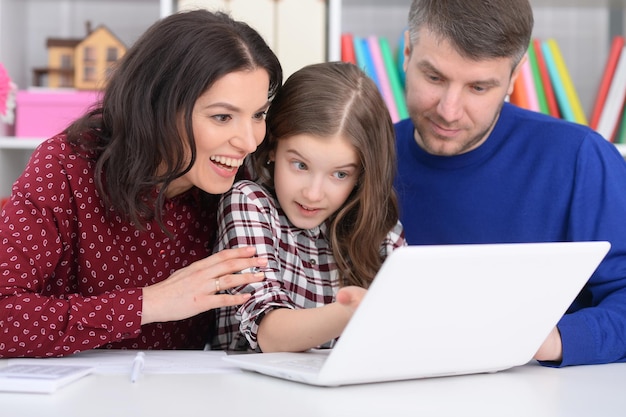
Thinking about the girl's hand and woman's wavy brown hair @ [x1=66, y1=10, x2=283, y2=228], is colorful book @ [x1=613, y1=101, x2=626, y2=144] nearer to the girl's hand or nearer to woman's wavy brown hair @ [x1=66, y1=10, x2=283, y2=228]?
woman's wavy brown hair @ [x1=66, y1=10, x2=283, y2=228]

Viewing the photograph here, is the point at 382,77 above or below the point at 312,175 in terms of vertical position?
above

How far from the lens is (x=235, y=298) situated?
1.32m

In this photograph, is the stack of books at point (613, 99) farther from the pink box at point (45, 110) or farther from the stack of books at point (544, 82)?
the pink box at point (45, 110)

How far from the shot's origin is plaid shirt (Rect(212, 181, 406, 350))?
137 centimetres

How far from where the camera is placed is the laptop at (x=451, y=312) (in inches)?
37.4

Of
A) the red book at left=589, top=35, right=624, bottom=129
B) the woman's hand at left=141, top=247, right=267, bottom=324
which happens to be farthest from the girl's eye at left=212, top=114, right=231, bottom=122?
the red book at left=589, top=35, right=624, bottom=129

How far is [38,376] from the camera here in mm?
1044

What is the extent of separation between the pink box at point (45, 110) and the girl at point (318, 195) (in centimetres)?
115

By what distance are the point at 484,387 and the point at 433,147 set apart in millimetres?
786

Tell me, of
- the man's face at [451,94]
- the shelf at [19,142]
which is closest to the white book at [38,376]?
the man's face at [451,94]

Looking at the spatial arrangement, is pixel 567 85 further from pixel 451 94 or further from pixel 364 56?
pixel 451 94

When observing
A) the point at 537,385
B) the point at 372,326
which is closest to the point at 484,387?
the point at 537,385

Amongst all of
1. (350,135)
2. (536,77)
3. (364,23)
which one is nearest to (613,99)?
(536,77)

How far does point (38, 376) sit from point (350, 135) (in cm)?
72
